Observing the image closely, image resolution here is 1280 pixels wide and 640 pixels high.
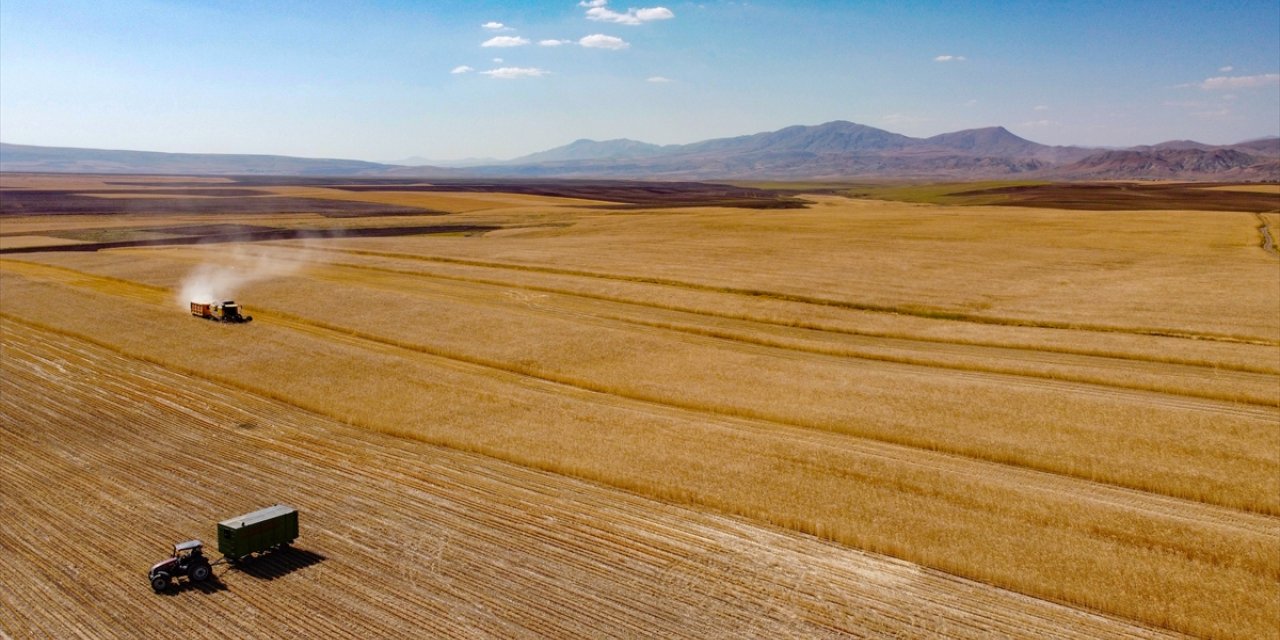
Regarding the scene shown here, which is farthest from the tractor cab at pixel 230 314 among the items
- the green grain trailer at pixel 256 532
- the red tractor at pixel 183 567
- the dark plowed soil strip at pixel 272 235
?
the dark plowed soil strip at pixel 272 235

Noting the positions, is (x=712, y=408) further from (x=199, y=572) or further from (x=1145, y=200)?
(x=1145, y=200)

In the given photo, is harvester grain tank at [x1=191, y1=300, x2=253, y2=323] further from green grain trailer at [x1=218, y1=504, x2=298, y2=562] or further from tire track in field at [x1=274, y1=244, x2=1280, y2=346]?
green grain trailer at [x1=218, y1=504, x2=298, y2=562]

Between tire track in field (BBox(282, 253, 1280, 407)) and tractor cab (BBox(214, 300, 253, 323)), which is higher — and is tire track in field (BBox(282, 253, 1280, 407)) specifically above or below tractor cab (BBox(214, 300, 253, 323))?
below

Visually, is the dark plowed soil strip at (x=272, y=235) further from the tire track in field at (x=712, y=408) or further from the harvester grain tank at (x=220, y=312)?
the tire track in field at (x=712, y=408)

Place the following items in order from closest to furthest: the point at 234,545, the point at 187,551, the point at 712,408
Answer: the point at 187,551, the point at 234,545, the point at 712,408

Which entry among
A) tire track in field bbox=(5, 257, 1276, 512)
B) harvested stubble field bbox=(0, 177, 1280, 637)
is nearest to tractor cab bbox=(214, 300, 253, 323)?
harvested stubble field bbox=(0, 177, 1280, 637)

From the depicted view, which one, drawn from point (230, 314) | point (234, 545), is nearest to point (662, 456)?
point (234, 545)
